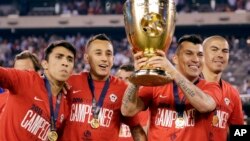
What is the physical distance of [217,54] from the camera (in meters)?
3.74

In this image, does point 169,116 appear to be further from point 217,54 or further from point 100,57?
point 217,54

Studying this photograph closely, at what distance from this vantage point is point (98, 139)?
3322mm

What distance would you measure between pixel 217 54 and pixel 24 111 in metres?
1.52

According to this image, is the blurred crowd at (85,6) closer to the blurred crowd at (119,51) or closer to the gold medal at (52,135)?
the blurred crowd at (119,51)

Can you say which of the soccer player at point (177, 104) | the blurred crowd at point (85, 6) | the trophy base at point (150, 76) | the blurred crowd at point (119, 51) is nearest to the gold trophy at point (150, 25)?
the trophy base at point (150, 76)

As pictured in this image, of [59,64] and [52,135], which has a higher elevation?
[59,64]

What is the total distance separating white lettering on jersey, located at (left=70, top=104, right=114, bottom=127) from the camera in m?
3.33

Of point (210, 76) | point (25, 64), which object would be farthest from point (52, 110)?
point (210, 76)

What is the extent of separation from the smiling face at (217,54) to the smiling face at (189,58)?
68 centimetres

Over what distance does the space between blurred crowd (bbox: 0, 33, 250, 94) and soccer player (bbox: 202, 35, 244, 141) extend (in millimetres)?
12169

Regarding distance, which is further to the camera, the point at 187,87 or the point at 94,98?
the point at 94,98

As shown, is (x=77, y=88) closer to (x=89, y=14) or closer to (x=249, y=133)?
(x=249, y=133)

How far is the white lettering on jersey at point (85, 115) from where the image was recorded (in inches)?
131

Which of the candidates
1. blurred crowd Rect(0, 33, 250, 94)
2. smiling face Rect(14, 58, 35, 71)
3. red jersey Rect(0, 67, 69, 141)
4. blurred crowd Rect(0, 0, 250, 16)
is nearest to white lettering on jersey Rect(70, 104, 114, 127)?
red jersey Rect(0, 67, 69, 141)
